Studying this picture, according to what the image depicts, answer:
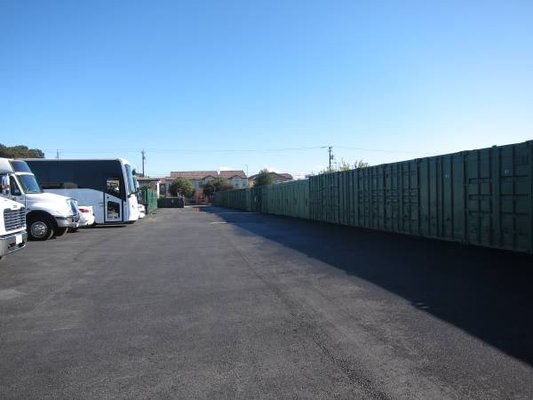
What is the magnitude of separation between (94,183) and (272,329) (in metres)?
22.6

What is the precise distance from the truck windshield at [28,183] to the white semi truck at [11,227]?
18.5ft

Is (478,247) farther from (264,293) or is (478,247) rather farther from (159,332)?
(159,332)

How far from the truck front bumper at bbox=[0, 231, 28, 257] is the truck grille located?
0.17m

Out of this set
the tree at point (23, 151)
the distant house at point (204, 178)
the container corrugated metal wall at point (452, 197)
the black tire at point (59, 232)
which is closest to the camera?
the container corrugated metal wall at point (452, 197)

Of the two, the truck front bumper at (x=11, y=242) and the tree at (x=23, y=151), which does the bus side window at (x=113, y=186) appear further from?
the tree at (x=23, y=151)

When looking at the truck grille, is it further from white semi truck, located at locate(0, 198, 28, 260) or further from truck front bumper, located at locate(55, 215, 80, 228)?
truck front bumper, located at locate(55, 215, 80, 228)

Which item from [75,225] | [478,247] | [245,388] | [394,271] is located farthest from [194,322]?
[75,225]

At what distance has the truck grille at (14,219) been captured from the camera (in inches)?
442

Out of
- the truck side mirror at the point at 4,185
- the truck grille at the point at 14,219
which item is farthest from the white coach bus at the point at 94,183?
the truck grille at the point at 14,219

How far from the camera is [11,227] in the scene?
452 inches

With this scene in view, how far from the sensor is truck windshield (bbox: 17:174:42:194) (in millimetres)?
17625

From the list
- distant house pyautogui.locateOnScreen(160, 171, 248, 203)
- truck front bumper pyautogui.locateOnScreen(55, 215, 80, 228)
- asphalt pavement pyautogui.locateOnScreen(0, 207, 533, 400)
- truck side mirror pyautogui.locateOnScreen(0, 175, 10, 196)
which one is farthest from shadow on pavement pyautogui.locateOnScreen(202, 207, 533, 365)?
distant house pyautogui.locateOnScreen(160, 171, 248, 203)

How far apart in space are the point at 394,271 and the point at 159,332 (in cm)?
571

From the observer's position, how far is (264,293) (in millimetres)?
8875
